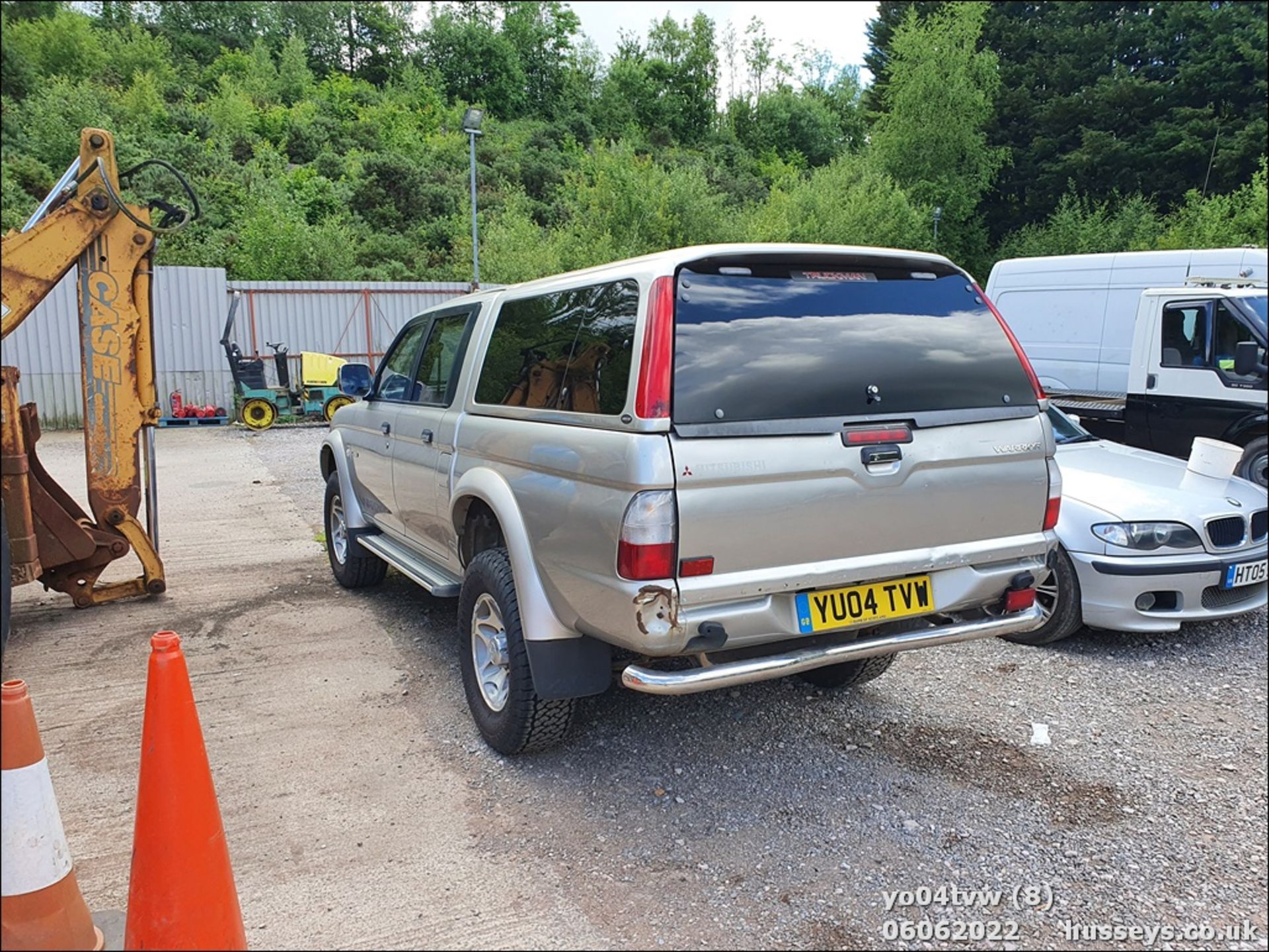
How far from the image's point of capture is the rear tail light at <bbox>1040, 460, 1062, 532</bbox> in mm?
3305

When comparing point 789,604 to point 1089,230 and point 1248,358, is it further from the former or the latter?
point 1248,358

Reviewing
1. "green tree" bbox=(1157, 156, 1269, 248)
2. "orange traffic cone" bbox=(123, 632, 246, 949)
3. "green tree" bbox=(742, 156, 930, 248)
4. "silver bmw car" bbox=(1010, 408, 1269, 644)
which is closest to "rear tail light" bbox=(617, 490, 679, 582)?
"orange traffic cone" bbox=(123, 632, 246, 949)

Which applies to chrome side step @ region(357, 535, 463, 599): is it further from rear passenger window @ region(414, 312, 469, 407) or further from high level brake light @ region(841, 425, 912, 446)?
high level brake light @ region(841, 425, 912, 446)

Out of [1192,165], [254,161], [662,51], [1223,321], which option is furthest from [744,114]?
[1192,165]

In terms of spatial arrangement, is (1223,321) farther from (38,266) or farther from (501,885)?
(38,266)

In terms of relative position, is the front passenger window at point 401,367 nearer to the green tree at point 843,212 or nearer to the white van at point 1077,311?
the white van at point 1077,311

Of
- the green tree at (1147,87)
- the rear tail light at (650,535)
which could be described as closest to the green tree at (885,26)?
the green tree at (1147,87)

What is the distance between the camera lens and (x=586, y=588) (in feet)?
9.62

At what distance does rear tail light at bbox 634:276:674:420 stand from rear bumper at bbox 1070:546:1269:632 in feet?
10.1

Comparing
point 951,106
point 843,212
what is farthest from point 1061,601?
point 843,212

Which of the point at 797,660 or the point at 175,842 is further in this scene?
the point at 797,660

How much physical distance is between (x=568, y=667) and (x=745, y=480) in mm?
1012

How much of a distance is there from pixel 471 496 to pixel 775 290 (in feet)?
5.22

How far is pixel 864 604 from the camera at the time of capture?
118 inches
